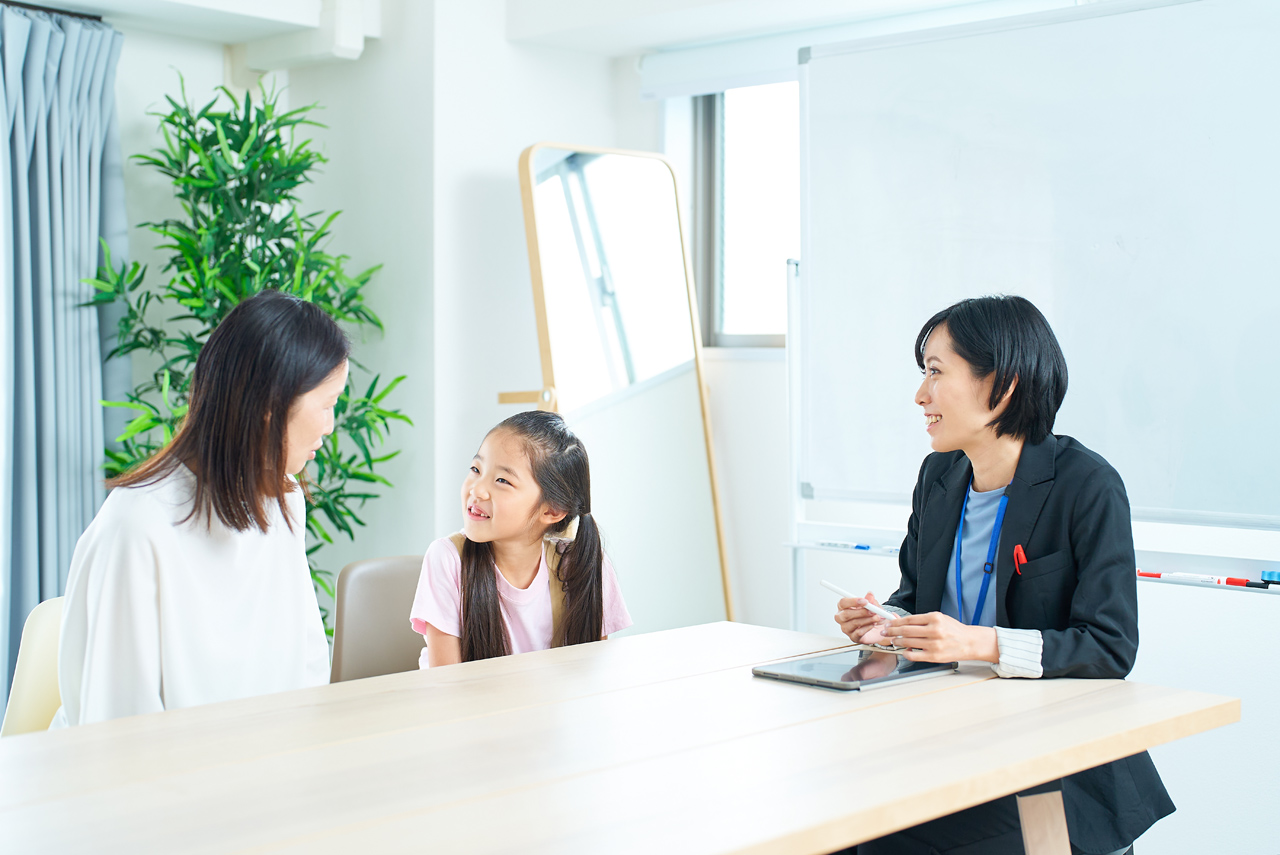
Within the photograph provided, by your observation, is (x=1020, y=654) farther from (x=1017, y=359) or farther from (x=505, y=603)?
(x=505, y=603)

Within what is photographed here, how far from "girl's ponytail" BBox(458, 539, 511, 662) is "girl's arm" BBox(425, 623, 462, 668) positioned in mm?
16

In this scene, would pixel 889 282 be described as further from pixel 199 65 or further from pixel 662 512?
pixel 199 65

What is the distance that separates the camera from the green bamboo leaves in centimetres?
315

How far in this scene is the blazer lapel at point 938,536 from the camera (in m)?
1.83

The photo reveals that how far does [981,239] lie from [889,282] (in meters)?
0.24

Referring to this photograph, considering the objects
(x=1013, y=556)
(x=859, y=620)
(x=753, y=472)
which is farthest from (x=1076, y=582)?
(x=753, y=472)

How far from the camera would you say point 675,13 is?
322 centimetres

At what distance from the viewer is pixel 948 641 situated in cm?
153

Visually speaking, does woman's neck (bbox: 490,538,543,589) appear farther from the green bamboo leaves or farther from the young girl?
the green bamboo leaves

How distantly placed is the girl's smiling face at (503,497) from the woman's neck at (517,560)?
0.01 m

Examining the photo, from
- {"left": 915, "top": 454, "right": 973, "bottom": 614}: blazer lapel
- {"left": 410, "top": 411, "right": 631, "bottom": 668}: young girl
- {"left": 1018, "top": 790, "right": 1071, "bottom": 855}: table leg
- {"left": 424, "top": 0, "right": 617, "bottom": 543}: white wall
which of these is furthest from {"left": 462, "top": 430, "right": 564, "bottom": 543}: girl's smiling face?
{"left": 424, "top": 0, "right": 617, "bottom": 543}: white wall

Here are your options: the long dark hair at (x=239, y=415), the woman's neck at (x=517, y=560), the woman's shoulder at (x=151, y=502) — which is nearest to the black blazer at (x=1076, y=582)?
the woman's neck at (x=517, y=560)

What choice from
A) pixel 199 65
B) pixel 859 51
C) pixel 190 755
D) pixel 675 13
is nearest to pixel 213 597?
pixel 190 755

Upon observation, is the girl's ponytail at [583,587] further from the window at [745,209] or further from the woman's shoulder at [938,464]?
the window at [745,209]
